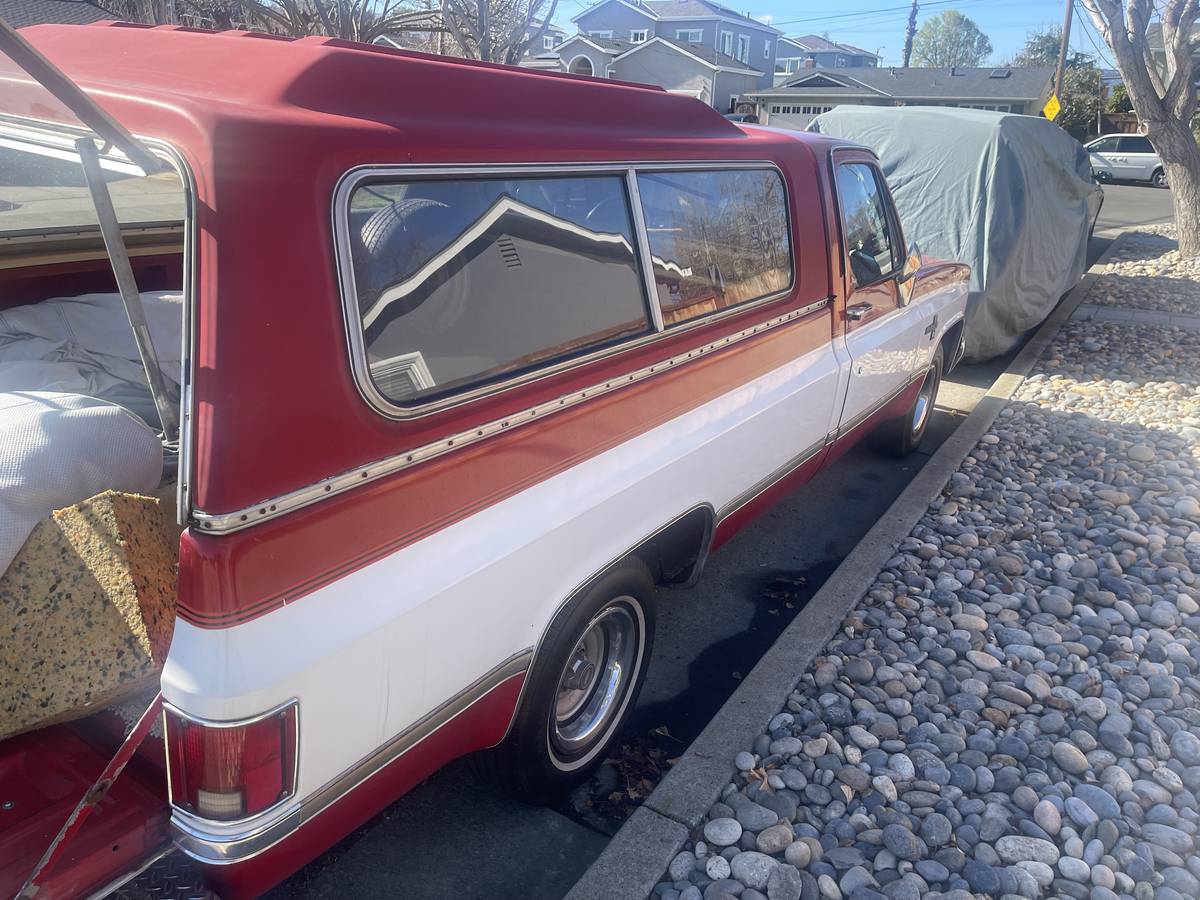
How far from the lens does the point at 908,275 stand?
4.46 meters

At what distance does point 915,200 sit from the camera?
807cm

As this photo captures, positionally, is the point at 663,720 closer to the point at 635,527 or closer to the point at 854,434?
the point at 635,527

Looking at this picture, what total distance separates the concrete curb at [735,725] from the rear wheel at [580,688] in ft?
0.88

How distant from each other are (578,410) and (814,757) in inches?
58.8

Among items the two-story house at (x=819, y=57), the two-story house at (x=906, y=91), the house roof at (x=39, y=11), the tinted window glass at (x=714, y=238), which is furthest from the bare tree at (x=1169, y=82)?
the two-story house at (x=819, y=57)

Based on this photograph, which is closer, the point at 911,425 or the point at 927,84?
the point at 911,425

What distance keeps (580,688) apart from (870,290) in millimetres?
2376

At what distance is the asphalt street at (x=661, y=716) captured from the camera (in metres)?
2.55

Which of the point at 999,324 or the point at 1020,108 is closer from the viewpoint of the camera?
the point at 999,324

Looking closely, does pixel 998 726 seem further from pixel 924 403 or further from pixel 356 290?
pixel 924 403

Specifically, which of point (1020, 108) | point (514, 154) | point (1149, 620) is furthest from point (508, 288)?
point (1020, 108)

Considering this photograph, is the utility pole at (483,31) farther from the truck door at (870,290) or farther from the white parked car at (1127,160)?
the white parked car at (1127,160)

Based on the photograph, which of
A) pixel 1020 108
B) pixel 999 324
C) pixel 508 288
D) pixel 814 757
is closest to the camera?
pixel 508 288

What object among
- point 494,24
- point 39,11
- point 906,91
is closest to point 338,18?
point 494,24
